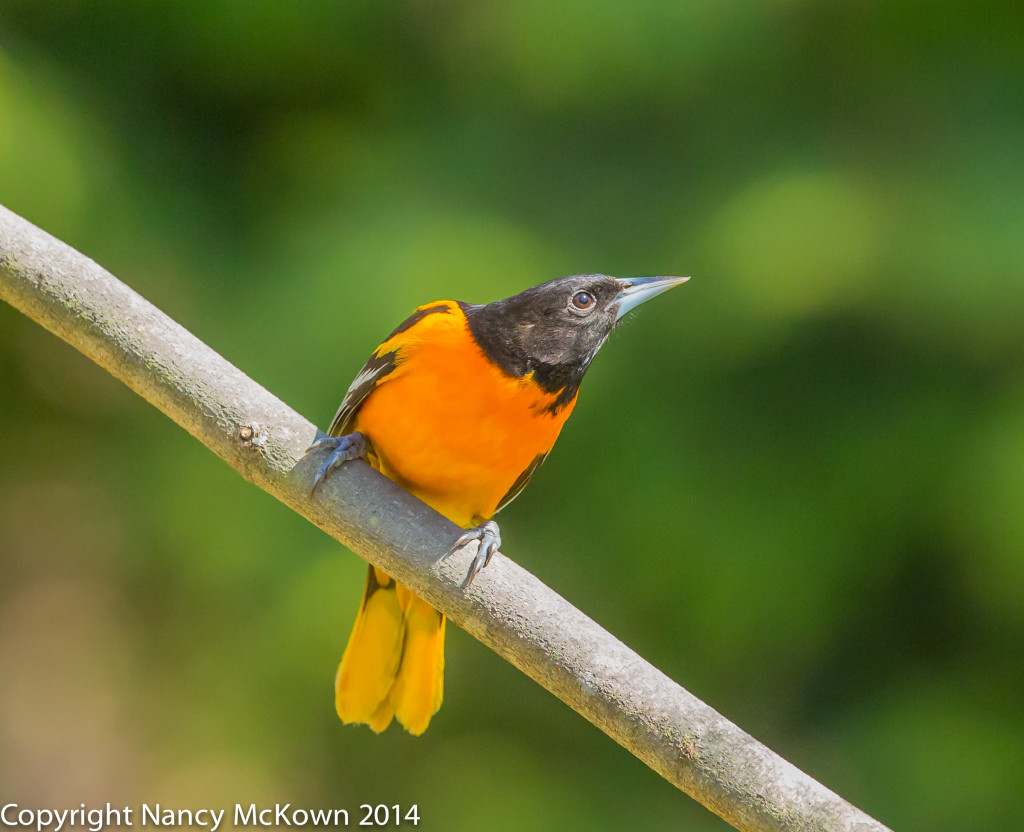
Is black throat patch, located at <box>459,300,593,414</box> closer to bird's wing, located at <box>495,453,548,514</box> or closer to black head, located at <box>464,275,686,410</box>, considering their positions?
black head, located at <box>464,275,686,410</box>

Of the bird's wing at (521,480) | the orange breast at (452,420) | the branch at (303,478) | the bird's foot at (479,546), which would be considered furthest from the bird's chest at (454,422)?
the bird's foot at (479,546)

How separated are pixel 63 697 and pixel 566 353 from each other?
3.18 meters

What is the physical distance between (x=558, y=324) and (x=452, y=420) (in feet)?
1.54

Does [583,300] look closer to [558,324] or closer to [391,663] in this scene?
[558,324]

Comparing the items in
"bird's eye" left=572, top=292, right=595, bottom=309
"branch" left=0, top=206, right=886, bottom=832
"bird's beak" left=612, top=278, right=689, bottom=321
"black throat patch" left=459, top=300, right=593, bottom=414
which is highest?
"bird's beak" left=612, top=278, right=689, bottom=321

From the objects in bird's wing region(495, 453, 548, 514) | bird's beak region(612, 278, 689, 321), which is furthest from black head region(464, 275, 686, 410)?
bird's wing region(495, 453, 548, 514)

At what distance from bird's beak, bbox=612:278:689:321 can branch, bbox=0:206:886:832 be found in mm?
1091

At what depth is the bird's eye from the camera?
3.11 meters

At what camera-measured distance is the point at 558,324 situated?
3.09m

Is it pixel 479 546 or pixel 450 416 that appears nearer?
pixel 479 546

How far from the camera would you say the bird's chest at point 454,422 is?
2904mm

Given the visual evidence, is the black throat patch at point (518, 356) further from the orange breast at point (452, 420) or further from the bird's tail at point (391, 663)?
the bird's tail at point (391, 663)

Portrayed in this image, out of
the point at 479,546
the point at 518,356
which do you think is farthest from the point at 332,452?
the point at 518,356

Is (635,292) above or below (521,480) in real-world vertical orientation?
above
